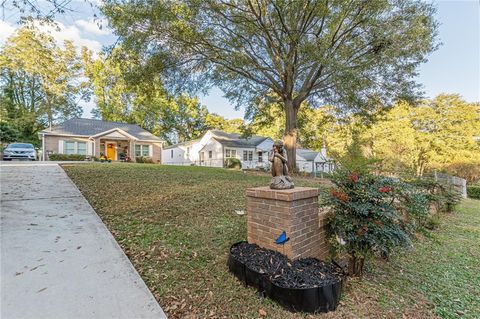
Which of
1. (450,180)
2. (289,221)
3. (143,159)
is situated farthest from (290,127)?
(143,159)

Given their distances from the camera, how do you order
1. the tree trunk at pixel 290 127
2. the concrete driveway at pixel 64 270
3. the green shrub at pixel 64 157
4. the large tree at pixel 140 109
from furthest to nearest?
the large tree at pixel 140 109, the green shrub at pixel 64 157, the tree trunk at pixel 290 127, the concrete driveway at pixel 64 270

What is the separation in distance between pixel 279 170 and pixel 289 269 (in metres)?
1.23

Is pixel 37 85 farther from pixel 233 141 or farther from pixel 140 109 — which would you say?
pixel 233 141

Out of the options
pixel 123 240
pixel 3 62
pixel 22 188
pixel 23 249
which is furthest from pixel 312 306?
pixel 3 62

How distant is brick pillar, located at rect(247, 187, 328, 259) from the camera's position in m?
2.82

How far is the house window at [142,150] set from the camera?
2283 cm

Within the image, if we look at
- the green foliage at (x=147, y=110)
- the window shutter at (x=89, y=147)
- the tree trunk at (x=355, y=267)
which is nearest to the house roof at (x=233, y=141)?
the green foliage at (x=147, y=110)

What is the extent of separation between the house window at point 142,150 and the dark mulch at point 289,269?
871 inches

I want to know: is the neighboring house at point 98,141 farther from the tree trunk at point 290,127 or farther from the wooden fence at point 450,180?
the wooden fence at point 450,180

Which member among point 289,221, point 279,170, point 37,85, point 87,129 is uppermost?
point 37,85

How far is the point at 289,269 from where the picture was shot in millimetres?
2666

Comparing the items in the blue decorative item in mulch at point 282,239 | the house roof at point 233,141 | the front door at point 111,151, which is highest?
the house roof at point 233,141

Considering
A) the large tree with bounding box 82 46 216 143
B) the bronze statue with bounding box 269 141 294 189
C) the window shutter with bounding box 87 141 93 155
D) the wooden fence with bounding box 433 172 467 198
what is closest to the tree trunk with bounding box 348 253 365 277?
the bronze statue with bounding box 269 141 294 189

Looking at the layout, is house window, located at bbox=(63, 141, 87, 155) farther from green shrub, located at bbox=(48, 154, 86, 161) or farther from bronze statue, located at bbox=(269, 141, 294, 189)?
bronze statue, located at bbox=(269, 141, 294, 189)
